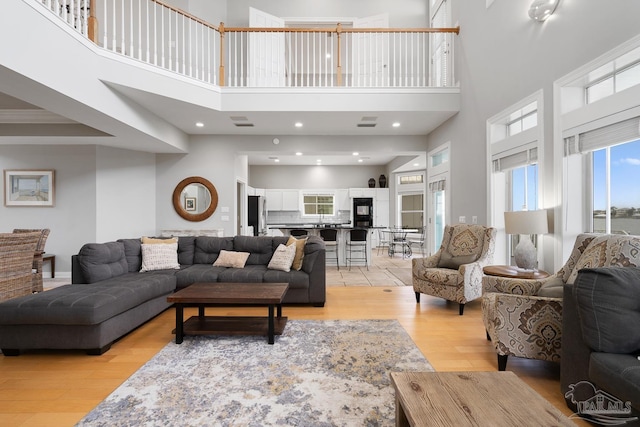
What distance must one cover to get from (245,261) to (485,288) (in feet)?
9.78

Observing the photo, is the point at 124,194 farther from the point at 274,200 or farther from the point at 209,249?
the point at 274,200

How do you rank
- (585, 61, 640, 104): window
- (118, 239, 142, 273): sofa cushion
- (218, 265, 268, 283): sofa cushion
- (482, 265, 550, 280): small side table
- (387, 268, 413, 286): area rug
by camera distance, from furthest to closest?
1. (387, 268, 413, 286): area rug
2. (118, 239, 142, 273): sofa cushion
3. (218, 265, 268, 283): sofa cushion
4. (482, 265, 550, 280): small side table
5. (585, 61, 640, 104): window

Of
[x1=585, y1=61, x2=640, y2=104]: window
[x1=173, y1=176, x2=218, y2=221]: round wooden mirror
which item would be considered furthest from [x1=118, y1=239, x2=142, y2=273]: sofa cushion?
[x1=585, y1=61, x2=640, y2=104]: window

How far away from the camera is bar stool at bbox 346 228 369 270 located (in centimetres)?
679

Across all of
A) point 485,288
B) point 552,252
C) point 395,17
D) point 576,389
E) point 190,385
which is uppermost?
point 395,17

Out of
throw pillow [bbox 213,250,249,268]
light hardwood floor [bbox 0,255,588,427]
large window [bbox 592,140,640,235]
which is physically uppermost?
large window [bbox 592,140,640,235]

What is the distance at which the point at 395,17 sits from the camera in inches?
271

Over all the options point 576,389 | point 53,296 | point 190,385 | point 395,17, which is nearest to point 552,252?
point 576,389

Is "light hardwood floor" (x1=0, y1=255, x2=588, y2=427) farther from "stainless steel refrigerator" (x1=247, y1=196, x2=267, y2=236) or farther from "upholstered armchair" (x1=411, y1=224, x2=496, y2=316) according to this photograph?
"stainless steel refrigerator" (x1=247, y1=196, x2=267, y2=236)

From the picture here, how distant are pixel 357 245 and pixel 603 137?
4775 millimetres

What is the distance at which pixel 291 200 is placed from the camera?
1045cm

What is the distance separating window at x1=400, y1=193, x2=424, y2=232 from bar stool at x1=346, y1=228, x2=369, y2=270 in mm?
3196

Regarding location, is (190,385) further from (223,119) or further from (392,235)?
(392,235)

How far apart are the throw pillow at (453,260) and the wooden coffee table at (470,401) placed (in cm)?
261
